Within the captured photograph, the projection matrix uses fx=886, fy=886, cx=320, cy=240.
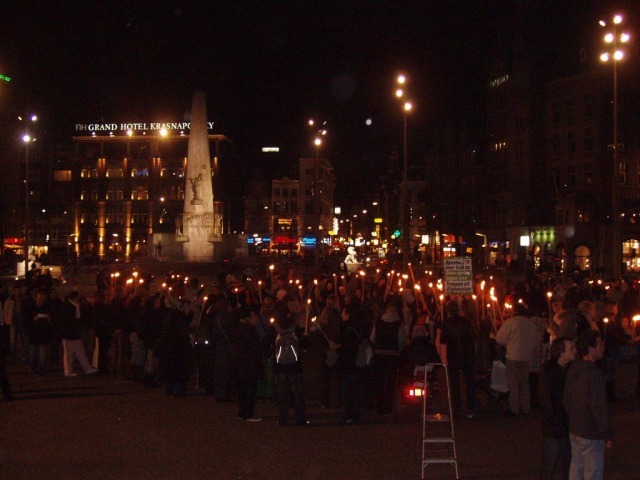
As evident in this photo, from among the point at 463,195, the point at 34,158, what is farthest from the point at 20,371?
the point at 34,158

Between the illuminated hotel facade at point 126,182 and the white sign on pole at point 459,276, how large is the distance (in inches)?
4198

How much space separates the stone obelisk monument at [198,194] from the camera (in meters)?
60.3

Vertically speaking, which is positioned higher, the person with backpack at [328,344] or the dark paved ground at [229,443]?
the person with backpack at [328,344]

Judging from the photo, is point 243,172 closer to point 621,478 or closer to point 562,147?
point 562,147

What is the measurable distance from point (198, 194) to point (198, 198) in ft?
1.21

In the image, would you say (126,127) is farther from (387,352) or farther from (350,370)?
(350,370)

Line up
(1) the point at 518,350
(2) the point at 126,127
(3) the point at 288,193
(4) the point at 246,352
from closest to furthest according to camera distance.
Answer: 1. (4) the point at 246,352
2. (1) the point at 518,350
3. (2) the point at 126,127
4. (3) the point at 288,193

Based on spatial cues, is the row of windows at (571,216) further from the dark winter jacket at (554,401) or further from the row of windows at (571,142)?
the dark winter jacket at (554,401)

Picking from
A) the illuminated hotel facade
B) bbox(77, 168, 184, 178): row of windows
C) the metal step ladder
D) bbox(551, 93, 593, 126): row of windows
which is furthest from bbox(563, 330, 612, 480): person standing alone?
bbox(77, 168, 184, 178): row of windows

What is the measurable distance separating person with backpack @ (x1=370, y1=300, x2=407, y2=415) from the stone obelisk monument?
4772 centimetres

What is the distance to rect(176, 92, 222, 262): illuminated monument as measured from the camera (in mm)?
60344

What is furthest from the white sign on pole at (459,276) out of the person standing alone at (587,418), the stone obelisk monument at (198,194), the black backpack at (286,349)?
the stone obelisk monument at (198,194)

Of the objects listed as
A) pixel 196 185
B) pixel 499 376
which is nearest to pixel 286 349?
pixel 499 376

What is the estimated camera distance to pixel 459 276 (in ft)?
54.0
